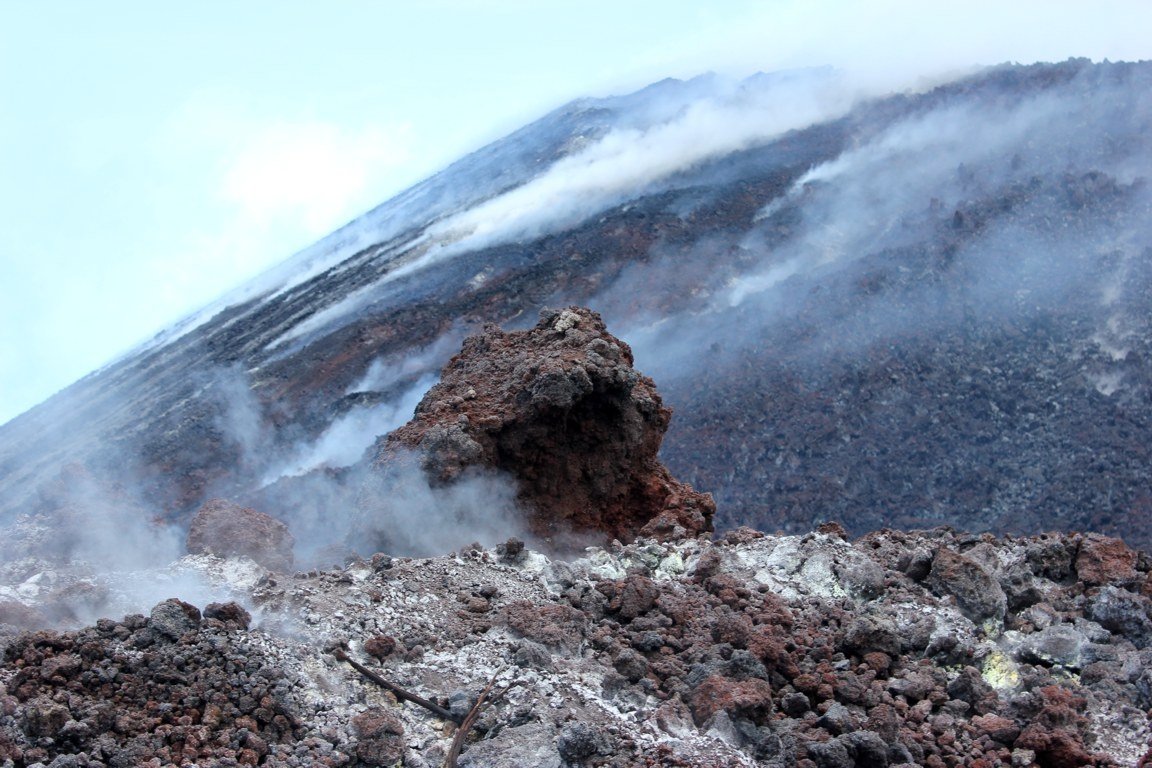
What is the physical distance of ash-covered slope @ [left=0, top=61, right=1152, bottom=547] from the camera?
23469 mm

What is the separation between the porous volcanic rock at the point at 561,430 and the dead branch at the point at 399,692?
415 cm

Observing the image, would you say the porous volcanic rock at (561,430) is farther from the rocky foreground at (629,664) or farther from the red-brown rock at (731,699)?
the red-brown rock at (731,699)

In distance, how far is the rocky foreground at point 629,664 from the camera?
228 inches

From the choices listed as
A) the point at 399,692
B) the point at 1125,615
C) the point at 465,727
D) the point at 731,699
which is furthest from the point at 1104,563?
the point at 399,692

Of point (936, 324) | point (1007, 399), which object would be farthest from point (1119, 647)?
point (936, 324)

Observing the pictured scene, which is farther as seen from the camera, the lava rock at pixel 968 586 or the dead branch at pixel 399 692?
the lava rock at pixel 968 586

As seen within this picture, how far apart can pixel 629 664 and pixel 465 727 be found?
1175 mm

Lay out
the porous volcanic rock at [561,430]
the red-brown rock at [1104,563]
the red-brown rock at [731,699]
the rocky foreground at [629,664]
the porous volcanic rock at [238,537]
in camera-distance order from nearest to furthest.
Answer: the rocky foreground at [629,664]
the red-brown rock at [731,699]
the red-brown rock at [1104,563]
the porous volcanic rock at [238,537]
the porous volcanic rock at [561,430]

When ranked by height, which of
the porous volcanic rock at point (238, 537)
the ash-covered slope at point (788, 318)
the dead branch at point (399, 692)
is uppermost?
the porous volcanic rock at point (238, 537)

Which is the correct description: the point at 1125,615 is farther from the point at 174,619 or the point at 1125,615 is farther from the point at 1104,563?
the point at 174,619

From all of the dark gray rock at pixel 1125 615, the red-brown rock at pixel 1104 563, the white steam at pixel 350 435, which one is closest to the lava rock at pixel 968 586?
the dark gray rock at pixel 1125 615

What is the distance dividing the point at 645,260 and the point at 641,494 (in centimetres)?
2053

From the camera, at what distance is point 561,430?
36.3ft

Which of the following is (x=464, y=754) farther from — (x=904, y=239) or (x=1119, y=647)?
(x=904, y=239)
